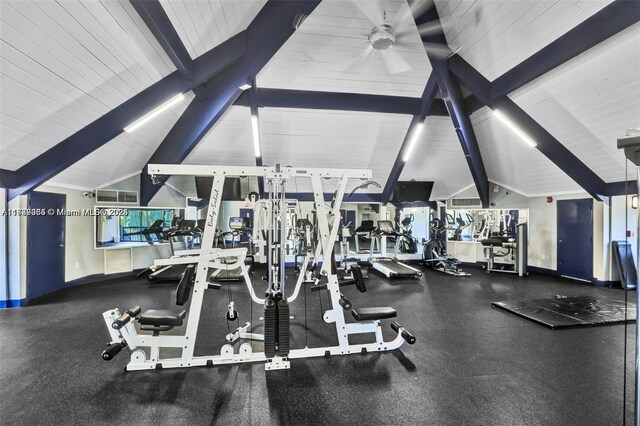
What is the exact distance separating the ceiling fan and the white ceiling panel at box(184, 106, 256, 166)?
2871mm

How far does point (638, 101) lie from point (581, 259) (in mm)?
3949

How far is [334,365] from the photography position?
2807 millimetres

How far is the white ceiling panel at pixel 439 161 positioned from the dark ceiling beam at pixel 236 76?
13.0 feet

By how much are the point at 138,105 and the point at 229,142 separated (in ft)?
8.90

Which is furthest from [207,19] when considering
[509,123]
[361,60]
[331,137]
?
[509,123]

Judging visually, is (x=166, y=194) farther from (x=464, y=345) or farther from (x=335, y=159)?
(x=464, y=345)

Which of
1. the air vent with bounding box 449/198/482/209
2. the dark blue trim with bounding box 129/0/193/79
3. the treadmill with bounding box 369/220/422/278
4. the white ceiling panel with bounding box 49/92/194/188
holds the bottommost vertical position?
the treadmill with bounding box 369/220/422/278

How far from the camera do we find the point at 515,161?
6613 millimetres

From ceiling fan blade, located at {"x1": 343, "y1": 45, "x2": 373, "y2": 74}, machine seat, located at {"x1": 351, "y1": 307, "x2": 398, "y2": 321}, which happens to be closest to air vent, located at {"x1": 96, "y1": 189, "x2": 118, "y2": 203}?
ceiling fan blade, located at {"x1": 343, "y1": 45, "x2": 373, "y2": 74}

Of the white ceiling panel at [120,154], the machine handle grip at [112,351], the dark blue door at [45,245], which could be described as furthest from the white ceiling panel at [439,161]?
the dark blue door at [45,245]

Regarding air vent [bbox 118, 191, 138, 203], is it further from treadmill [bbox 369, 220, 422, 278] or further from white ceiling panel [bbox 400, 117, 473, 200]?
white ceiling panel [bbox 400, 117, 473, 200]

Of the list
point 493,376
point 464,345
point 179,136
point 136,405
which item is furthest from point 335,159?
point 136,405

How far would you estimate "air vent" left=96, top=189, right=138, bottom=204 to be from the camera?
638 centimetres

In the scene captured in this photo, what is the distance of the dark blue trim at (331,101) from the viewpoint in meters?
5.59
